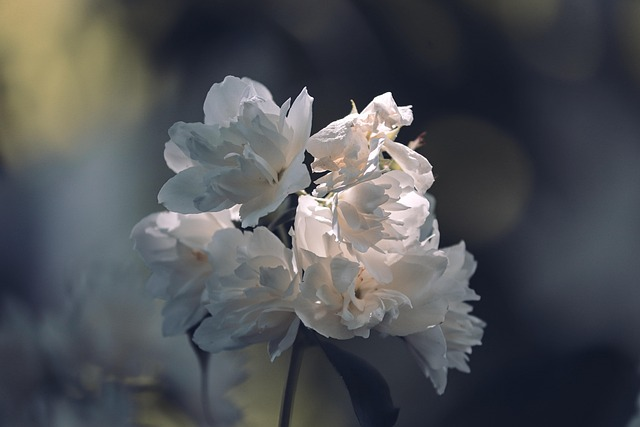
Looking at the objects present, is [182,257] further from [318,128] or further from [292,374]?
[318,128]

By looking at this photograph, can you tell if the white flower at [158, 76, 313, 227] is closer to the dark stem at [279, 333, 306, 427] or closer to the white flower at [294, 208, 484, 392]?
the white flower at [294, 208, 484, 392]

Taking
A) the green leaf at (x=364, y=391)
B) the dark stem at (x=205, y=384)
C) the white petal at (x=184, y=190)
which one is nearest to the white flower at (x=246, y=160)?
the white petal at (x=184, y=190)

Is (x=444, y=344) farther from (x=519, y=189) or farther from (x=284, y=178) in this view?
(x=519, y=189)

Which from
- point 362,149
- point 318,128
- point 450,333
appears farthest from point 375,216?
point 318,128

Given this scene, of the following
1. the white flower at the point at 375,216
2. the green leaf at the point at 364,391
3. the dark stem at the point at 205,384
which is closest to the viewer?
the white flower at the point at 375,216

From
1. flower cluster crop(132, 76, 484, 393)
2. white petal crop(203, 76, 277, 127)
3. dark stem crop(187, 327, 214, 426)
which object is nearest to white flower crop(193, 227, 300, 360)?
flower cluster crop(132, 76, 484, 393)

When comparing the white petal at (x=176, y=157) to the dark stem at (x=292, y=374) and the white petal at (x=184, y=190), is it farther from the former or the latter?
the dark stem at (x=292, y=374)
